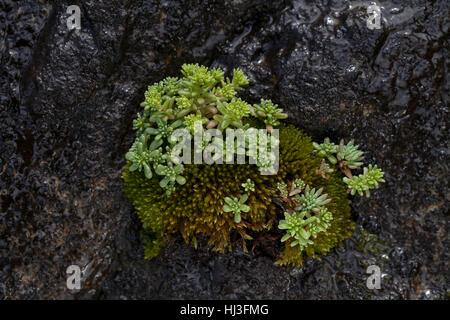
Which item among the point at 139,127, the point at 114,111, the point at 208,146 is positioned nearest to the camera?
the point at 208,146

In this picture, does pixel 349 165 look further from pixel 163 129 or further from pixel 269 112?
pixel 163 129

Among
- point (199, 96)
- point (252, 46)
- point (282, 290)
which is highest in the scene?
point (252, 46)

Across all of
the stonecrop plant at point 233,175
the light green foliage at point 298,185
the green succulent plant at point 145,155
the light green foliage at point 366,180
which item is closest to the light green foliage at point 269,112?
the stonecrop plant at point 233,175

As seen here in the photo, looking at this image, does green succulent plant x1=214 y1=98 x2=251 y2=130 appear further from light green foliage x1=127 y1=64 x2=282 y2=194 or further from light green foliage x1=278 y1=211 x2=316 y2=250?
light green foliage x1=278 y1=211 x2=316 y2=250

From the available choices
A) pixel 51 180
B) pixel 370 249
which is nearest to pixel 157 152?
pixel 51 180

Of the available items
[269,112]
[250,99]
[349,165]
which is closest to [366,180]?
[349,165]

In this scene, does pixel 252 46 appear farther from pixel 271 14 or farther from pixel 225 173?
pixel 225 173
